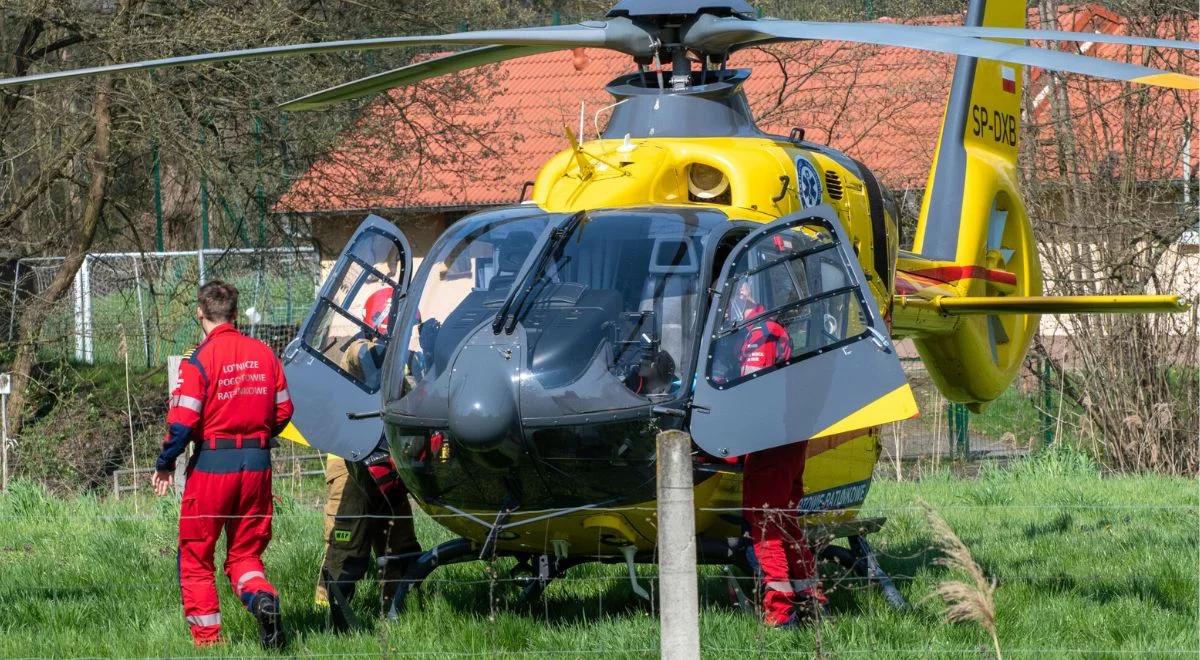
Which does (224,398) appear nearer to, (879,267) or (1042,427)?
(879,267)

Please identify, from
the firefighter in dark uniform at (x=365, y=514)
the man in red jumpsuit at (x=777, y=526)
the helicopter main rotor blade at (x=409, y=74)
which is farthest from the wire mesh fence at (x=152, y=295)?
the man in red jumpsuit at (x=777, y=526)

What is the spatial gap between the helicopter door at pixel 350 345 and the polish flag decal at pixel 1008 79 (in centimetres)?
461

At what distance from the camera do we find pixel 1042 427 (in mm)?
15500

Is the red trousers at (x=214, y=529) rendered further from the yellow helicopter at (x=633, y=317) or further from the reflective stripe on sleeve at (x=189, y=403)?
the yellow helicopter at (x=633, y=317)

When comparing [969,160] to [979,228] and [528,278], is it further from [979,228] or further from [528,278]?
[528,278]

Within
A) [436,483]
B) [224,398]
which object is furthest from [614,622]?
[224,398]

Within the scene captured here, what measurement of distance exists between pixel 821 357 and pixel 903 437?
33.7 ft

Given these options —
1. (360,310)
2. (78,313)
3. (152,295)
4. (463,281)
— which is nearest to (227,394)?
(360,310)

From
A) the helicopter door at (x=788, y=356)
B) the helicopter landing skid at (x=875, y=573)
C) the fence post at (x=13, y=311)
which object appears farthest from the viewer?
the fence post at (x=13, y=311)

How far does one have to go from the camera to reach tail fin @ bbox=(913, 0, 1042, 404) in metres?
8.73

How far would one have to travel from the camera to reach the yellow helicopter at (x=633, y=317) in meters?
5.48

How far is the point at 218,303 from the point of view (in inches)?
245

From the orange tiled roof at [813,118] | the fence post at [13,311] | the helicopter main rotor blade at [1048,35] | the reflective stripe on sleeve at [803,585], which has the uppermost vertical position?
the orange tiled roof at [813,118]

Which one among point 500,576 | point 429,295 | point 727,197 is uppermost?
point 727,197
